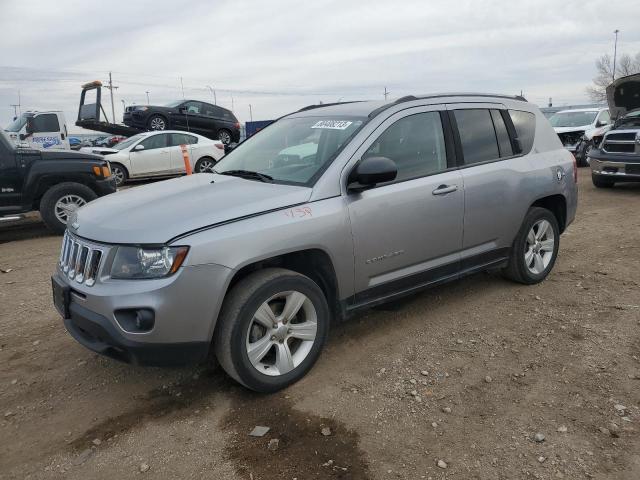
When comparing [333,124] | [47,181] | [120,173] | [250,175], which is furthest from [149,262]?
[120,173]

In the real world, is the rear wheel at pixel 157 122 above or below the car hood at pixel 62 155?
above

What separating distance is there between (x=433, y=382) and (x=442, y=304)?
1.37m

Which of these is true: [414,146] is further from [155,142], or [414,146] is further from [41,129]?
[41,129]

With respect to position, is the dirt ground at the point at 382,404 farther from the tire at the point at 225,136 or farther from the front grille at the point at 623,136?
the tire at the point at 225,136

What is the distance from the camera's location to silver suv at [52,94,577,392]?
282 cm

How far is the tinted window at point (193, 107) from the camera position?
62.1 feet

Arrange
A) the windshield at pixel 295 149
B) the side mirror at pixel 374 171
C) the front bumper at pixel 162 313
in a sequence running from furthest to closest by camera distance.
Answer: the windshield at pixel 295 149 < the side mirror at pixel 374 171 < the front bumper at pixel 162 313

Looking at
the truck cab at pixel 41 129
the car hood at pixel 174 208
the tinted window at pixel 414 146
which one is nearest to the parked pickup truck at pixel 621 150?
the tinted window at pixel 414 146

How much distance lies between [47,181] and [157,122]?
11440mm

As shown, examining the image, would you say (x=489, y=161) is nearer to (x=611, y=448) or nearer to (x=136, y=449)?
(x=611, y=448)

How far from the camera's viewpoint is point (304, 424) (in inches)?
115

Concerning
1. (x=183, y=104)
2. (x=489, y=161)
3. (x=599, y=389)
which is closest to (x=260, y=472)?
(x=599, y=389)

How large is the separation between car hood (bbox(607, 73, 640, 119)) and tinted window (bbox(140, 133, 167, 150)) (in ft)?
36.8

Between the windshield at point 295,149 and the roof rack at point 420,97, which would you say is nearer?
the windshield at point 295,149
